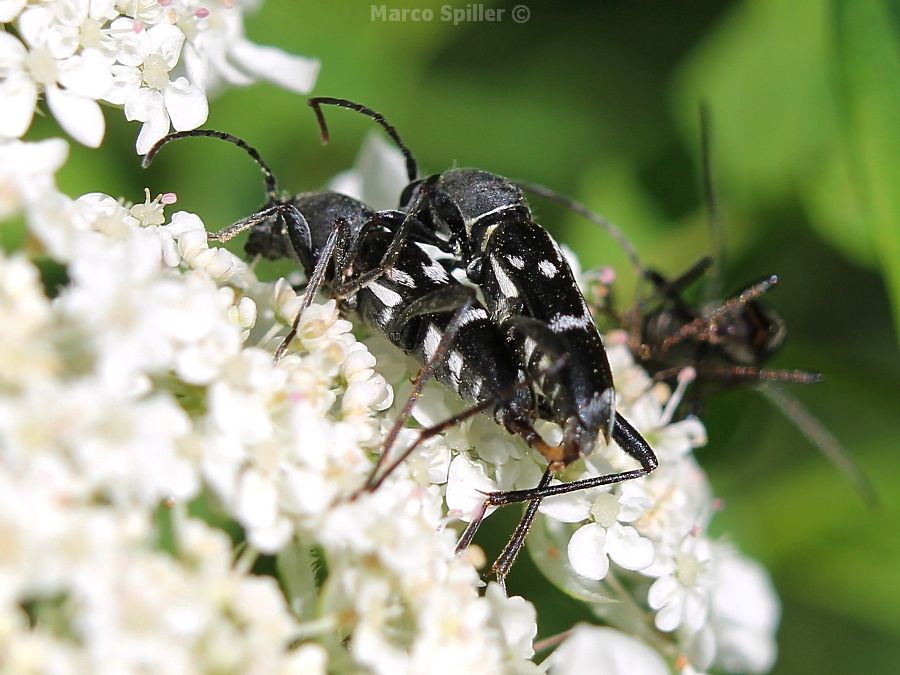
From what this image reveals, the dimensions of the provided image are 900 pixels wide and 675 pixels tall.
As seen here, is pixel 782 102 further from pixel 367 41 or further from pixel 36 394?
pixel 36 394

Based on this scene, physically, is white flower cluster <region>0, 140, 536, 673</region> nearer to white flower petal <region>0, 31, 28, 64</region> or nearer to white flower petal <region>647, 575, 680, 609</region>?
white flower petal <region>0, 31, 28, 64</region>

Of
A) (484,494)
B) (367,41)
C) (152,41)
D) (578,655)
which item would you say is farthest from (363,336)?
(367,41)

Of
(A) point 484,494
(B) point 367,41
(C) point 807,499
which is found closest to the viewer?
(A) point 484,494

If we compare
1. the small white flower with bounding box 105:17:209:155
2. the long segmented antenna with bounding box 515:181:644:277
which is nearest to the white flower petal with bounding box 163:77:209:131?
the small white flower with bounding box 105:17:209:155

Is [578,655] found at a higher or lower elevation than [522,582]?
higher

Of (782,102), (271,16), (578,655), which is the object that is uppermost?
(782,102)

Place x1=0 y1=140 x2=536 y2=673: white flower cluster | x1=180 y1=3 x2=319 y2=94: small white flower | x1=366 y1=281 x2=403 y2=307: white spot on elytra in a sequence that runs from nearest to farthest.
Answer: x1=0 y1=140 x2=536 y2=673: white flower cluster → x1=366 y1=281 x2=403 y2=307: white spot on elytra → x1=180 y1=3 x2=319 y2=94: small white flower
